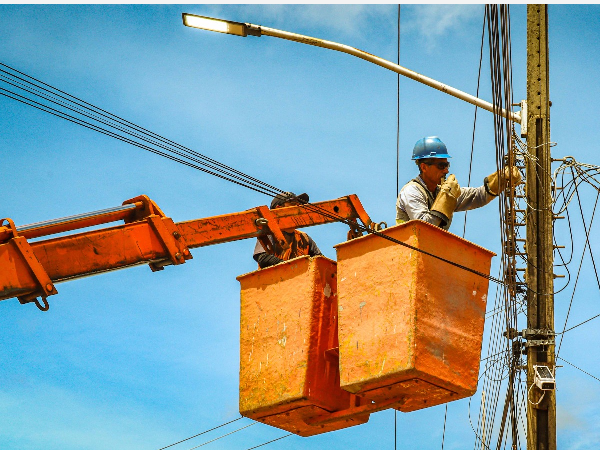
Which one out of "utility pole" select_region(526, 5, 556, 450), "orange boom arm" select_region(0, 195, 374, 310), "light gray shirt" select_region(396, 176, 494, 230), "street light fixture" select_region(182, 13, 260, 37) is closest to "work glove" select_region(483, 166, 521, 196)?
"light gray shirt" select_region(396, 176, 494, 230)

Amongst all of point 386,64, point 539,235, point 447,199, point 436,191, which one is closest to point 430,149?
point 436,191

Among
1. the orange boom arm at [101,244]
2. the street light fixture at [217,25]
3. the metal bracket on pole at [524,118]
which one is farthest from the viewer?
the metal bracket on pole at [524,118]

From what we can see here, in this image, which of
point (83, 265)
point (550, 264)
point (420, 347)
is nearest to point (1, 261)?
point (83, 265)

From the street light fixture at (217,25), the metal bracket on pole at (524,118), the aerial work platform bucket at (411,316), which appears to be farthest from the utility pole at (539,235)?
the street light fixture at (217,25)

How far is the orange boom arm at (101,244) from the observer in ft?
37.3

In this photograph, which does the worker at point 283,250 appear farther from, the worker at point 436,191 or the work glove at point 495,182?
the work glove at point 495,182

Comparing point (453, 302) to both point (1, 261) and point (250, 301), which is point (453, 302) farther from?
point (1, 261)

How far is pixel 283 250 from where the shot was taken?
1355 centimetres

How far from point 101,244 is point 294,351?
7.72ft

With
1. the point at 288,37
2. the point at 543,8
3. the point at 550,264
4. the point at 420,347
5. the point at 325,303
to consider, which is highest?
the point at 543,8

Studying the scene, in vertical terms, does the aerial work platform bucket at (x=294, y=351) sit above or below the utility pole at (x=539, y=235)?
below

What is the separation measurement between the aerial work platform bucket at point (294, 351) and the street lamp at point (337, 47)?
294cm

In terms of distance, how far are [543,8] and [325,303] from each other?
5934mm

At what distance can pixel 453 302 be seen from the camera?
34.7ft
